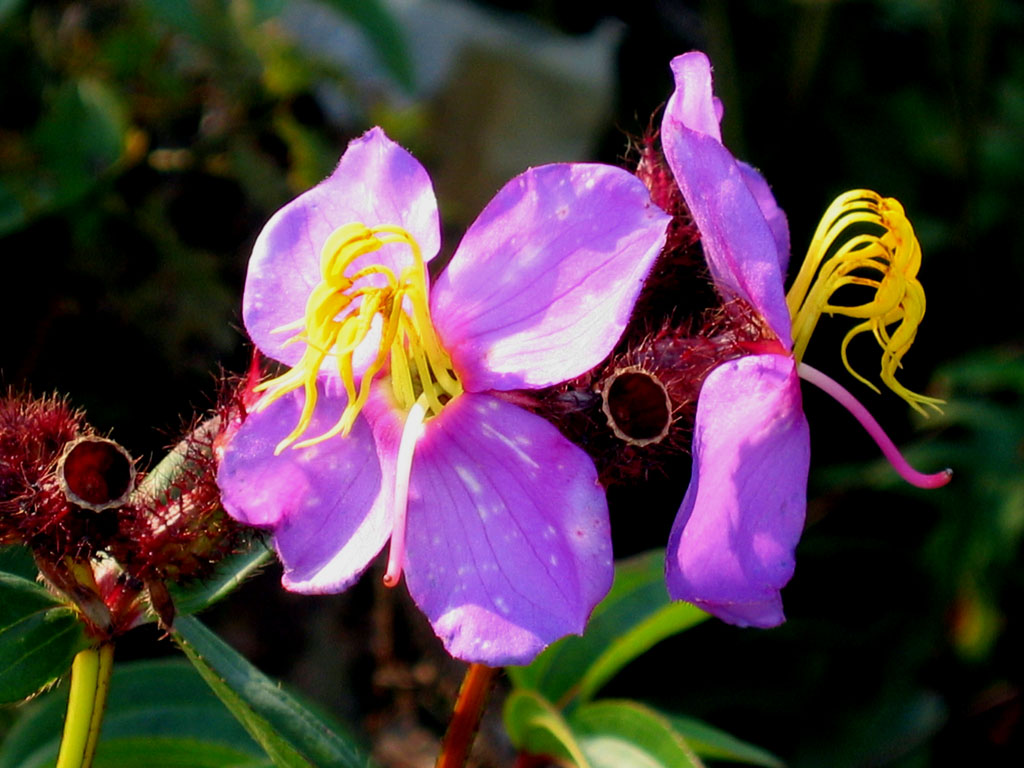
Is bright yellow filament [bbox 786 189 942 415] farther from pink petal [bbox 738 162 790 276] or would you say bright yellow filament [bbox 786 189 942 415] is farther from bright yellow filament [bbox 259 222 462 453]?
bright yellow filament [bbox 259 222 462 453]

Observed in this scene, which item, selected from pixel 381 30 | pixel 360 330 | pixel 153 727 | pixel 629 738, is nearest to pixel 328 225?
pixel 360 330

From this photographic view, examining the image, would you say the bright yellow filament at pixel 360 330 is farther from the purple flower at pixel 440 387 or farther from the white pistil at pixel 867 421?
the white pistil at pixel 867 421

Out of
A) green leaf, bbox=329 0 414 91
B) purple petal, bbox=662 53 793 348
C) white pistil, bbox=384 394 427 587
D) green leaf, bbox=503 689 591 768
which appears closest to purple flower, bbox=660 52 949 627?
purple petal, bbox=662 53 793 348

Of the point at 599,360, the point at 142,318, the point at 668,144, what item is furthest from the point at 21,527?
the point at 142,318

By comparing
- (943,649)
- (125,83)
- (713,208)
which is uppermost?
(713,208)

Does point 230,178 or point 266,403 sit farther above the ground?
point 266,403

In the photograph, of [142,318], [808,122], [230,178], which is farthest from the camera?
[808,122]

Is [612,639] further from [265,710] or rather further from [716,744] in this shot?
[265,710]

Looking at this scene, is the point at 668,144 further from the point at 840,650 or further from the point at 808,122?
the point at 808,122
